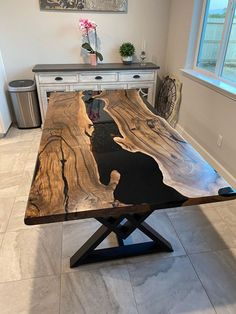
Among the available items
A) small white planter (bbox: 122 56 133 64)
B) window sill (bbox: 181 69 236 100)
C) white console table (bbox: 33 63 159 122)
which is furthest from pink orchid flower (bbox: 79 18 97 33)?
window sill (bbox: 181 69 236 100)

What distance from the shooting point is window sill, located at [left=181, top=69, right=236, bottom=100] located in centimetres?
219

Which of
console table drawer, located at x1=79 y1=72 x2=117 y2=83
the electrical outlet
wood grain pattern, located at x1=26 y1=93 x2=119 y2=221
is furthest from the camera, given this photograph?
console table drawer, located at x1=79 y1=72 x2=117 y2=83

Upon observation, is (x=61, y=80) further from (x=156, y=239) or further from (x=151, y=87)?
(x=156, y=239)

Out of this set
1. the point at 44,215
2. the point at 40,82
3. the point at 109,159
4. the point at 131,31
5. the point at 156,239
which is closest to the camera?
the point at 44,215

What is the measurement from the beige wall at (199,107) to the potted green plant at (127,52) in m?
0.57

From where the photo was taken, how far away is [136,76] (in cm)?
333

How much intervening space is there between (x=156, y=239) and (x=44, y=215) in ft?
3.12

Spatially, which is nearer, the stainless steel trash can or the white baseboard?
the white baseboard

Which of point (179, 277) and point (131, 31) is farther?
point (131, 31)

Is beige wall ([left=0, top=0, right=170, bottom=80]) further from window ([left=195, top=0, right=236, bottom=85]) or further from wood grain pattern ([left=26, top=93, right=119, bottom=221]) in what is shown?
wood grain pattern ([left=26, top=93, right=119, bottom=221])

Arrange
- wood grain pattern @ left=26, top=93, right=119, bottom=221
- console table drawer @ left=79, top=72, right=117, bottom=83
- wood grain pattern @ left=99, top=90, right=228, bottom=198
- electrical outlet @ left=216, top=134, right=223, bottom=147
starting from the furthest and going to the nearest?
console table drawer @ left=79, top=72, right=117, bottom=83 → electrical outlet @ left=216, top=134, right=223, bottom=147 → wood grain pattern @ left=99, top=90, right=228, bottom=198 → wood grain pattern @ left=26, top=93, right=119, bottom=221

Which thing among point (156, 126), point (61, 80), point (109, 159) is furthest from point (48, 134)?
point (61, 80)

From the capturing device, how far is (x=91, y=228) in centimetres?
186

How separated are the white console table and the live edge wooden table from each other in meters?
1.35
